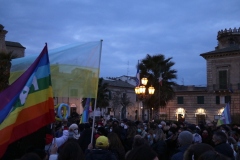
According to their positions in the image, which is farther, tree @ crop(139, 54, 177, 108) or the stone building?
the stone building

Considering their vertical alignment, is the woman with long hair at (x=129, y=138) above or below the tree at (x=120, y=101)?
below

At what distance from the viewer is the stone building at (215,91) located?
166ft

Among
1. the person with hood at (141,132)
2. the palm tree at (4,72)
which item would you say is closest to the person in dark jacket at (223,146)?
the person with hood at (141,132)

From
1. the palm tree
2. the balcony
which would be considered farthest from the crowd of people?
the balcony

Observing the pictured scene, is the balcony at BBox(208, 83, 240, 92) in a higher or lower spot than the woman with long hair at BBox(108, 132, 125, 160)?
higher

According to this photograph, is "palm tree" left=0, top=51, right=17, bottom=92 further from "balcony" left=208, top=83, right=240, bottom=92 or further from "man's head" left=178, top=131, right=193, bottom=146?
"balcony" left=208, top=83, right=240, bottom=92

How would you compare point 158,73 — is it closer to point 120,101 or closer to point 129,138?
point 129,138

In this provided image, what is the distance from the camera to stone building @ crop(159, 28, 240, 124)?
50562 millimetres

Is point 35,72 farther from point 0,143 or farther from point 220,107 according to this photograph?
point 220,107

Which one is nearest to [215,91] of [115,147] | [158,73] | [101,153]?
[158,73]

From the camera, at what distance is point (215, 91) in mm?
52281

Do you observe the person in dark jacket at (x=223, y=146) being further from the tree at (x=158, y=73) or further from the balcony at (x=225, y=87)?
the balcony at (x=225, y=87)

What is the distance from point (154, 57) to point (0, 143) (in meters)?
32.3

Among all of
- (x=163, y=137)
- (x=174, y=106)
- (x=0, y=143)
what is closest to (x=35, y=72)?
(x=0, y=143)
